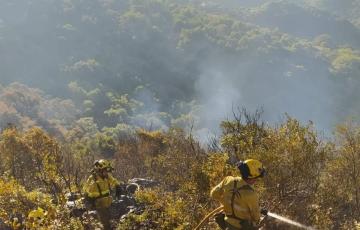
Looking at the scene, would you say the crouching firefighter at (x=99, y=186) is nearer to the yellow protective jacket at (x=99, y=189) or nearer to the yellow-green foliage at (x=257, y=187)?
the yellow protective jacket at (x=99, y=189)

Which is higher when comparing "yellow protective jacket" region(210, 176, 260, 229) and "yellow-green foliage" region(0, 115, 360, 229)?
"yellow-green foliage" region(0, 115, 360, 229)

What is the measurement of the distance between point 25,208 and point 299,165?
7.12 meters

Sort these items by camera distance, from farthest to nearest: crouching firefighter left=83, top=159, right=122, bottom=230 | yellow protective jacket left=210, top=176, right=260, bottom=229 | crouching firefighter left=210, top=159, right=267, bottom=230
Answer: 1. crouching firefighter left=83, top=159, right=122, bottom=230
2. yellow protective jacket left=210, top=176, right=260, bottom=229
3. crouching firefighter left=210, top=159, right=267, bottom=230

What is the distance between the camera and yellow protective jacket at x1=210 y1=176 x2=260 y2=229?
8.09 meters

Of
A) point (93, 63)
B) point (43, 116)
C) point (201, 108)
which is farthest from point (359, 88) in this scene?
point (43, 116)

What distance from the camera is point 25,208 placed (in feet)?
37.7

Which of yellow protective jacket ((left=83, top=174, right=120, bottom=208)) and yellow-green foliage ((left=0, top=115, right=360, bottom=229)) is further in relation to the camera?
yellow protective jacket ((left=83, top=174, right=120, bottom=208))

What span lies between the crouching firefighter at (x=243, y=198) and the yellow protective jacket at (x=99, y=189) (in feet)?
16.5

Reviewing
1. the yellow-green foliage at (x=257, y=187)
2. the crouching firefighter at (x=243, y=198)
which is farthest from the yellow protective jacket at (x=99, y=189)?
the crouching firefighter at (x=243, y=198)

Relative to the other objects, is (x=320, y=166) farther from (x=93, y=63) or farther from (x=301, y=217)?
(x=93, y=63)

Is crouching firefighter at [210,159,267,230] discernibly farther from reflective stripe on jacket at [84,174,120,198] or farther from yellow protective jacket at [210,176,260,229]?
reflective stripe on jacket at [84,174,120,198]

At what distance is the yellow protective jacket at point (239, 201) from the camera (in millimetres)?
8094

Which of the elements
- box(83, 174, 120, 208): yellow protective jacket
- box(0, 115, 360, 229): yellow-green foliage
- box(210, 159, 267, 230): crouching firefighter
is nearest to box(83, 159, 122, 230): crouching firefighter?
box(83, 174, 120, 208): yellow protective jacket

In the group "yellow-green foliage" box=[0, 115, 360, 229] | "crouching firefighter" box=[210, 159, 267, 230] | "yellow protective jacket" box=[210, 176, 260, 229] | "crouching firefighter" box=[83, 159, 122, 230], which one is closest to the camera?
"crouching firefighter" box=[210, 159, 267, 230]
